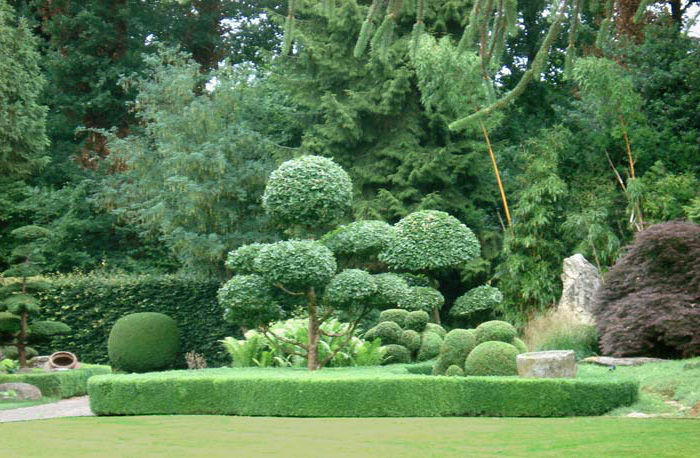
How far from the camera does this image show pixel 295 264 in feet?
37.9

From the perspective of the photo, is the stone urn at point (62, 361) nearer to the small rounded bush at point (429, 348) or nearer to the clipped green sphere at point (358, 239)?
the clipped green sphere at point (358, 239)

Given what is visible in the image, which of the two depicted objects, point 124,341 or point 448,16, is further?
point 448,16

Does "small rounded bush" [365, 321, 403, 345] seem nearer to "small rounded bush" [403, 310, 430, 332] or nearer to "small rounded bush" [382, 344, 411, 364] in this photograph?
"small rounded bush" [382, 344, 411, 364]

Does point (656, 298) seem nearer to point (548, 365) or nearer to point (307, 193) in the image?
point (548, 365)

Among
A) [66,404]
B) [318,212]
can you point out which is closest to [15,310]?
[66,404]

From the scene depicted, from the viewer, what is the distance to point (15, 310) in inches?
554

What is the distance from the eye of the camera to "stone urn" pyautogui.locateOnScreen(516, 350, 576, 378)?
10430 millimetres

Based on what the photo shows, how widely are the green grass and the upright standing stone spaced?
3301mm

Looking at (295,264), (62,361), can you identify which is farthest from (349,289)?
(62,361)

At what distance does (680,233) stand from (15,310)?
10731mm

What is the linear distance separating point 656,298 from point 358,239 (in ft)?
15.8

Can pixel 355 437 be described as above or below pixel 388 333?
below

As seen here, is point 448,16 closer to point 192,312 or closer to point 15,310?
point 192,312

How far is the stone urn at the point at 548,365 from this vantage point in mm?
10430
